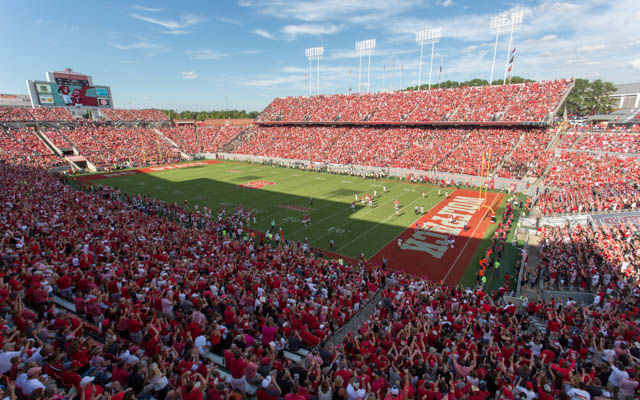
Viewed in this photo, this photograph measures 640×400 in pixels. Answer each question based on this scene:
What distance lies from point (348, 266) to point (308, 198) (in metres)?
17.2

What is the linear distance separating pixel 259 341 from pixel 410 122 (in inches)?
1949

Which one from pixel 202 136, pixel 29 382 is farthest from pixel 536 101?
pixel 202 136

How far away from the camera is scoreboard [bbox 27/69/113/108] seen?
183 feet

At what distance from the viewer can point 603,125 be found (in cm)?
4266

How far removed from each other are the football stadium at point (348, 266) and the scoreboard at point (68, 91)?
91.2 inches

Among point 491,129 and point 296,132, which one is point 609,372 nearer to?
point 491,129

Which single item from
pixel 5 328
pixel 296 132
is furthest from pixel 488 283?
pixel 296 132

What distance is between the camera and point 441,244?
2230 centimetres

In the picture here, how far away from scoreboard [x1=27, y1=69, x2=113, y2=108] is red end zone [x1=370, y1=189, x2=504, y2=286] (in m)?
62.7

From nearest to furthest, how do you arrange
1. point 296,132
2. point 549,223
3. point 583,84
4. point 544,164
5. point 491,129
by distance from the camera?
point 549,223
point 544,164
point 491,129
point 296,132
point 583,84

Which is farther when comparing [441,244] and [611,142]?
[611,142]

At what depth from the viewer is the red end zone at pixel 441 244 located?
61.9ft

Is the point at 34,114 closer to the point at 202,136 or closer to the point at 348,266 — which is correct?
the point at 202,136

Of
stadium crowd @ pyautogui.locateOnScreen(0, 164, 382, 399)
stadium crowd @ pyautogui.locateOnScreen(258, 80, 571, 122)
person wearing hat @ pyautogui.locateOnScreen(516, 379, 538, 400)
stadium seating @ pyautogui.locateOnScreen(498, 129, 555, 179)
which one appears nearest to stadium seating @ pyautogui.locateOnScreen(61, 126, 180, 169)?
stadium crowd @ pyautogui.locateOnScreen(258, 80, 571, 122)
